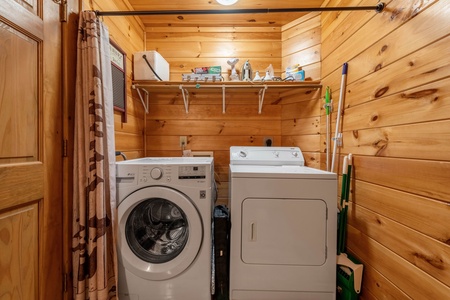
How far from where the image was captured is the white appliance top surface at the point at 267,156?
2.05 m

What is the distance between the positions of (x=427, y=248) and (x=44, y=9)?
2.13 m

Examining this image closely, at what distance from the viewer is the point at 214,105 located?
242 centimetres

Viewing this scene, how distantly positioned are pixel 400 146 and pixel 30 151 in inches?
71.9

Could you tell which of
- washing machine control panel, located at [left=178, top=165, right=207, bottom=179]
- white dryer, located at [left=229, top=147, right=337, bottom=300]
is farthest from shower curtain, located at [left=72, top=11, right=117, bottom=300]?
white dryer, located at [left=229, top=147, right=337, bottom=300]

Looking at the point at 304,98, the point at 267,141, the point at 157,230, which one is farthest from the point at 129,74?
the point at 304,98

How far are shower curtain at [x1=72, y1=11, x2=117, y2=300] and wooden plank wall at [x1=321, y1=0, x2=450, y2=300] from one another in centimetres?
160

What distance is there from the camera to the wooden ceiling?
210cm

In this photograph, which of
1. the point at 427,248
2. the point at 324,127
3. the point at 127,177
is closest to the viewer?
the point at 427,248

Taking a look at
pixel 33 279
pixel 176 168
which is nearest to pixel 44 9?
pixel 176 168

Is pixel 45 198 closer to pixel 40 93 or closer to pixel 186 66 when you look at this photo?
pixel 40 93

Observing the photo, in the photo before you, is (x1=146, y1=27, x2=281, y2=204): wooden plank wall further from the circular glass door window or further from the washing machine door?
the washing machine door

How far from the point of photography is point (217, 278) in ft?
4.84

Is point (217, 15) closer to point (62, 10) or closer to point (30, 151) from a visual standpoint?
point (62, 10)

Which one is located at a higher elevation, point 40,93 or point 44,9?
point 44,9
